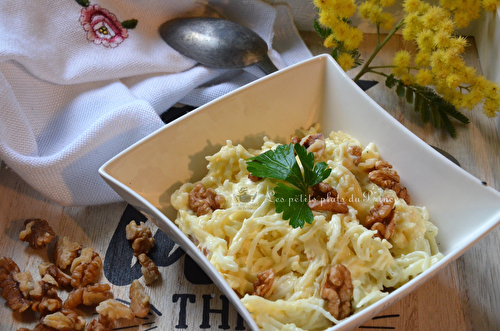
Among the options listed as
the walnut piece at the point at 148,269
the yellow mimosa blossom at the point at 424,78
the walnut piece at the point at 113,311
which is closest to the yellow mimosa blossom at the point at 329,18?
the yellow mimosa blossom at the point at 424,78

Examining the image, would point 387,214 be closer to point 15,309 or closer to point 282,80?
point 282,80

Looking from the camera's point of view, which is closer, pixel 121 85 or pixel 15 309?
pixel 15 309

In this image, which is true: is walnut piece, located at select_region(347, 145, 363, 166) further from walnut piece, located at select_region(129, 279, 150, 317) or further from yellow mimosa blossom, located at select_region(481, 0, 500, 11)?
yellow mimosa blossom, located at select_region(481, 0, 500, 11)

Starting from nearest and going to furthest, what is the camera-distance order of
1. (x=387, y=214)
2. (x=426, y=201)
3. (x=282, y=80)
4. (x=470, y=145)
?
(x=387, y=214) < (x=426, y=201) < (x=282, y=80) < (x=470, y=145)

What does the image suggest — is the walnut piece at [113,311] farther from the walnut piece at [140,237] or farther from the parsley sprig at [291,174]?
the parsley sprig at [291,174]

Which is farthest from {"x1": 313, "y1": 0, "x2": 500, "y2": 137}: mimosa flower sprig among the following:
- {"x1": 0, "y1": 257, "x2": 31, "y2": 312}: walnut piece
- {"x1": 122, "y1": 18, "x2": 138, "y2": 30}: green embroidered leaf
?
{"x1": 0, "y1": 257, "x2": 31, "y2": 312}: walnut piece

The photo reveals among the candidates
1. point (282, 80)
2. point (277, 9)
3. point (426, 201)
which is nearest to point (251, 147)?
point (282, 80)
